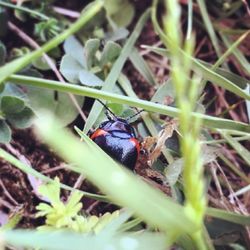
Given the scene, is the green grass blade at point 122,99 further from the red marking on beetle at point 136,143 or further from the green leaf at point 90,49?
the green leaf at point 90,49

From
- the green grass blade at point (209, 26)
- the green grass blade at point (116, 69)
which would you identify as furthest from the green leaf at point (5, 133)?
the green grass blade at point (209, 26)

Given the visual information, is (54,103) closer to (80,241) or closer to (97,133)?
(97,133)

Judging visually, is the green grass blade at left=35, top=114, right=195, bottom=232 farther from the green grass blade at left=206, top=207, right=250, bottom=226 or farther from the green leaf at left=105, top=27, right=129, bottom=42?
the green leaf at left=105, top=27, right=129, bottom=42

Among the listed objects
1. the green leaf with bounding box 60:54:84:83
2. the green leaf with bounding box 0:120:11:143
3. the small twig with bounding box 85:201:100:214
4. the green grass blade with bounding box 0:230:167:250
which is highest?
the green grass blade with bounding box 0:230:167:250

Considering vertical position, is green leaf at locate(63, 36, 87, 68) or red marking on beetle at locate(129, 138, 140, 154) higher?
green leaf at locate(63, 36, 87, 68)

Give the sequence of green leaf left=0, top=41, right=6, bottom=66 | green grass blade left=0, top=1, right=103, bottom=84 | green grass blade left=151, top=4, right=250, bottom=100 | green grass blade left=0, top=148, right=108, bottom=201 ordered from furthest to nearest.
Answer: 1. green leaf left=0, top=41, right=6, bottom=66
2. green grass blade left=151, top=4, right=250, bottom=100
3. green grass blade left=0, top=148, right=108, bottom=201
4. green grass blade left=0, top=1, right=103, bottom=84

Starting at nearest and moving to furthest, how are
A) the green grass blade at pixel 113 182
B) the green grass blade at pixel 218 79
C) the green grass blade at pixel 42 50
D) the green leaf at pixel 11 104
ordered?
the green grass blade at pixel 113 182, the green grass blade at pixel 42 50, the green grass blade at pixel 218 79, the green leaf at pixel 11 104

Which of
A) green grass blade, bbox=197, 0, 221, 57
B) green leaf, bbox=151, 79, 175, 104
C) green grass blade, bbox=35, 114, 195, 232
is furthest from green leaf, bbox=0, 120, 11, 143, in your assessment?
green grass blade, bbox=35, 114, 195, 232
